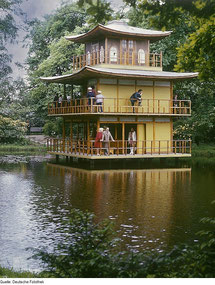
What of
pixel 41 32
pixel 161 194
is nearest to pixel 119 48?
pixel 41 32

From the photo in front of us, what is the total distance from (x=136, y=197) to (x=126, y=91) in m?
15.2

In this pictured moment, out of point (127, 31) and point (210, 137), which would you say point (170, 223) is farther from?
point (210, 137)

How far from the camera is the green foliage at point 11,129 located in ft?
137

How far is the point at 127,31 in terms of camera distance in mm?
31062

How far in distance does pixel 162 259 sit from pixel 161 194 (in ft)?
33.1

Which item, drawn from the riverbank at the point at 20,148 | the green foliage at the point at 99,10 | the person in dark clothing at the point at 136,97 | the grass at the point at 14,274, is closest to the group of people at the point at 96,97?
the person in dark clothing at the point at 136,97

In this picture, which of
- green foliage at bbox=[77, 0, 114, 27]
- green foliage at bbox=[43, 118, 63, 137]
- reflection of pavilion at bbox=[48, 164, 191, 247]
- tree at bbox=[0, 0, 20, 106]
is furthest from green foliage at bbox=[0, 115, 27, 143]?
green foliage at bbox=[77, 0, 114, 27]

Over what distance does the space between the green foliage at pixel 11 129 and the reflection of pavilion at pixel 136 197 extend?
18146 mm

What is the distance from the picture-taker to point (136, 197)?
15852mm

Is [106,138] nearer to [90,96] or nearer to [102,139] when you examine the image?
[102,139]

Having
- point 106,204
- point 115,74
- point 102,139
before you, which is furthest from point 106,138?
point 106,204

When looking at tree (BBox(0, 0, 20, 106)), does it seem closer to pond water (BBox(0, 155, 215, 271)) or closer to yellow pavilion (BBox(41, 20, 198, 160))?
yellow pavilion (BBox(41, 20, 198, 160))

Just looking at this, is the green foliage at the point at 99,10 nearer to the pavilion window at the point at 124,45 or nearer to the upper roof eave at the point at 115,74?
the upper roof eave at the point at 115,74

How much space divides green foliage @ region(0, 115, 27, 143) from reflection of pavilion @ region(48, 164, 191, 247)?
18146 millimetres
